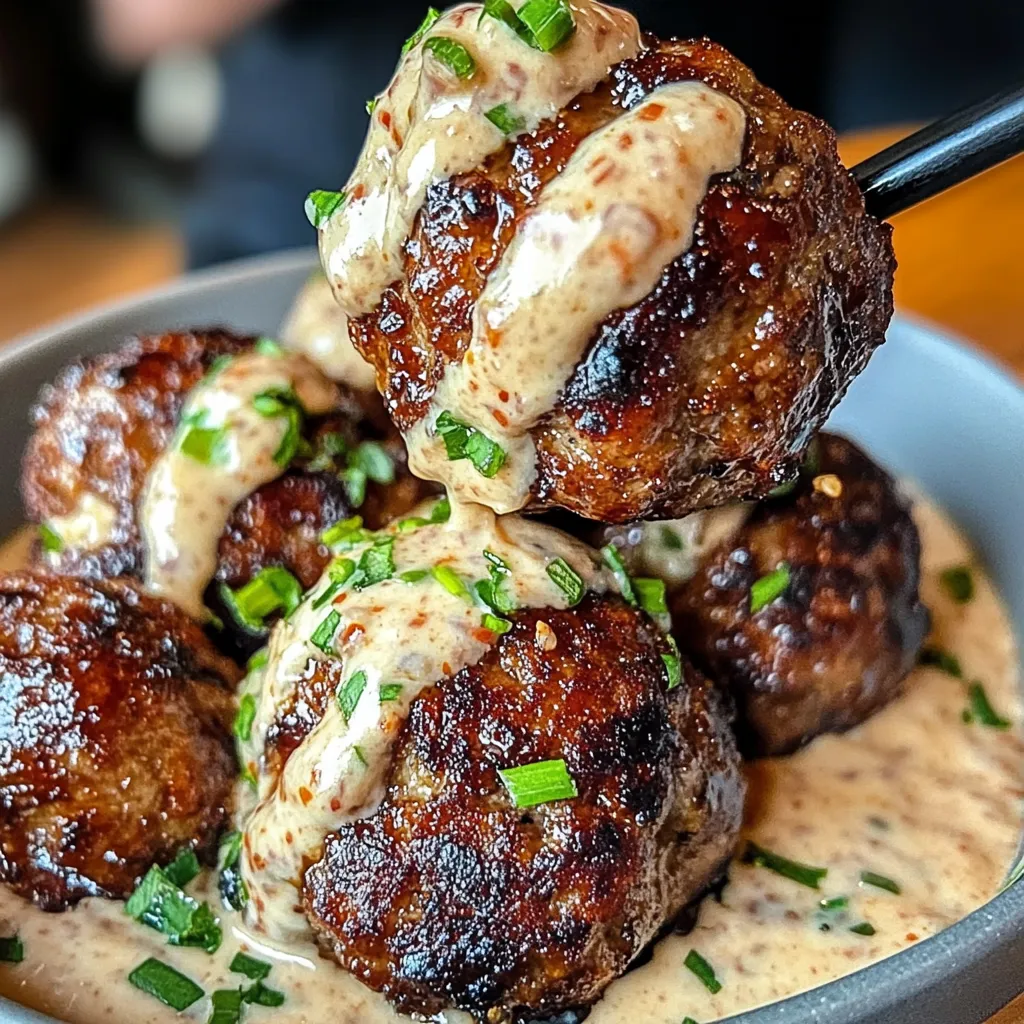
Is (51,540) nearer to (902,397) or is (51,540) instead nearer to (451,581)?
(451,581)

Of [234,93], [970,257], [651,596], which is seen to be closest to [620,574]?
[651,596]

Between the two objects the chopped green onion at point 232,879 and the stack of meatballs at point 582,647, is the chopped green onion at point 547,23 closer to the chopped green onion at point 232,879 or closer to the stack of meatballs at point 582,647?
the stack of meatballs at point 582,647

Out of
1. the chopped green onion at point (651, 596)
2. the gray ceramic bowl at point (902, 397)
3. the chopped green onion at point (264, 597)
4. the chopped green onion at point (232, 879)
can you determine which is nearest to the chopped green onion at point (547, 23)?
the chopped green onion at point (651, 596)

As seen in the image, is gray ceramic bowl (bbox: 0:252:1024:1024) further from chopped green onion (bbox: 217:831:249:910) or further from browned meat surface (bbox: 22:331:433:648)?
chopped green onion (bbox: 217:831:249:910)

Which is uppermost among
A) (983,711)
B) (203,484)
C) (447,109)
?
(447,109)

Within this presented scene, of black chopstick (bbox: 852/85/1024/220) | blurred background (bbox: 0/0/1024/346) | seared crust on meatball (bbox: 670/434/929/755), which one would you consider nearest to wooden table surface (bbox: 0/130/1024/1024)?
blurred background (bbox: 0/0/1024/346)

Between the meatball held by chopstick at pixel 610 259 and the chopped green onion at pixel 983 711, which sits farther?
the chopped green onion at pixel 983 711
